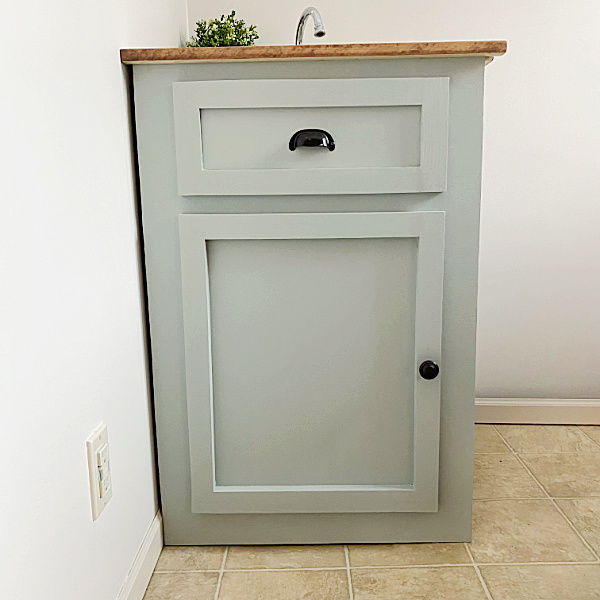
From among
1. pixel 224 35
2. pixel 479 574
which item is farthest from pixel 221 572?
pixel 224 35

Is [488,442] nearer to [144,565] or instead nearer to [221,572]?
[221,572]

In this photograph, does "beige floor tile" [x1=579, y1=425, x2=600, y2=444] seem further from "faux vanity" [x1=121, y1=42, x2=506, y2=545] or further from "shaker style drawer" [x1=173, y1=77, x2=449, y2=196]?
"shaker style drawer" [x1=173, y1=77, x2=449, y2=196]

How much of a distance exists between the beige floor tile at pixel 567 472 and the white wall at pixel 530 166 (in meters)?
0.27

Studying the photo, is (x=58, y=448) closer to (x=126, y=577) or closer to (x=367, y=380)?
(x=126, y=577)

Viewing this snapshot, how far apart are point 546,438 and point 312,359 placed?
0.98 meters

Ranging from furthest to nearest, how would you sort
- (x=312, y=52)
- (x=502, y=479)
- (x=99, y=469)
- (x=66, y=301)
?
(x=502, y=479) < (x=312, y=52) < (x=99, y=469) < (x=66, y=301)

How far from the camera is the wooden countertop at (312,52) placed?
116 centimetres

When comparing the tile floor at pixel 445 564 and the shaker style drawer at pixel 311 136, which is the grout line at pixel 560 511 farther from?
the shaker style drawer at pixel 311 136

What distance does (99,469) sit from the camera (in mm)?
984

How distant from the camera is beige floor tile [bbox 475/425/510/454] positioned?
1845 millimetres

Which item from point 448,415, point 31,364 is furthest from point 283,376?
point 31,364

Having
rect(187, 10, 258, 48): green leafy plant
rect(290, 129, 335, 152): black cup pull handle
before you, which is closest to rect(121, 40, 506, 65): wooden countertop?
rect(290, 129, 335, 152): black cup pull handle

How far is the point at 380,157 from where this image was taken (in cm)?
121

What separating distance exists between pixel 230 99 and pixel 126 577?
0.86 metres
